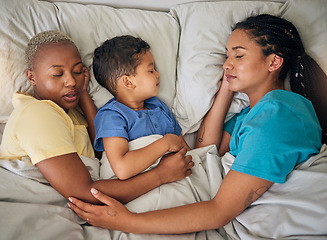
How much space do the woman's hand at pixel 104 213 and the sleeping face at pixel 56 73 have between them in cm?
49

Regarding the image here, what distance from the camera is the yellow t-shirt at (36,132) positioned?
106 cm

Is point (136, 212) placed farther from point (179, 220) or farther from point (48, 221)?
point (48, 221)

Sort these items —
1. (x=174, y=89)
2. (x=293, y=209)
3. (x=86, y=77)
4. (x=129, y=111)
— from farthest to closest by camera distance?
(x=174, y=89) < (x=86, y=77) < (x=129, y=111) < (x=293, y=209)

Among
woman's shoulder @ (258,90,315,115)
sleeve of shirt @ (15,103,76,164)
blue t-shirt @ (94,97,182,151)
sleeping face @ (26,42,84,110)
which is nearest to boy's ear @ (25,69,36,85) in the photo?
sleeping face @ (26,42,84,110)

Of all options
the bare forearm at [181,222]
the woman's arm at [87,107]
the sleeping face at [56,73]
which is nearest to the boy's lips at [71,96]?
the sleeping face at [56,73]

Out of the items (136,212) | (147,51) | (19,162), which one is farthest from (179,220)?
(147,51)

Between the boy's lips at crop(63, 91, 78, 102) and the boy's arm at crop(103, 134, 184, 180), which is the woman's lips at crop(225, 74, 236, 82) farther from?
the boy's lips at crop(63, 91, 78, 102)

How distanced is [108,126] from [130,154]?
172mm

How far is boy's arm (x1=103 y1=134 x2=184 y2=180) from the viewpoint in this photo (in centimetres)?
119

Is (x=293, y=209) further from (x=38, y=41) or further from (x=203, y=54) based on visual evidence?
(x=38, y=41)

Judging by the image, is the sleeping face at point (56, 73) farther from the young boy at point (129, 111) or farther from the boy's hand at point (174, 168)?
the boy's hand at point (174, 168)

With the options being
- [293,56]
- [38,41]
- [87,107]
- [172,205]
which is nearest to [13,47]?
[38,41]

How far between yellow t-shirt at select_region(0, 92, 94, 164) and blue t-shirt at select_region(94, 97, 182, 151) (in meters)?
0.16

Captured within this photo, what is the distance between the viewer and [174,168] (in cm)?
125
